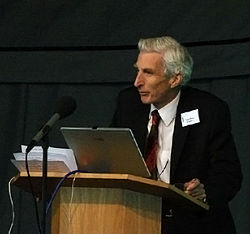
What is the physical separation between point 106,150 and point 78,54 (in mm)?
2061

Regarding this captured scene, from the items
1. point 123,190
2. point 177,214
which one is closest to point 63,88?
point 177,214

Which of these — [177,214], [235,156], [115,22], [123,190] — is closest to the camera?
[123,190]

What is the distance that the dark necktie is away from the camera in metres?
3.23

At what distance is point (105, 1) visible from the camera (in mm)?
4754

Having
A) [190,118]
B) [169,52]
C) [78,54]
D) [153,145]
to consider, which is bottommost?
[153,145]

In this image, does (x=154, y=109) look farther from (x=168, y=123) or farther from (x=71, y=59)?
(x=71, y=59)

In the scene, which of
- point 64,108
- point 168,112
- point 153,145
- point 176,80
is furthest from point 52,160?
point 176,80

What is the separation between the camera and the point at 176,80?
3.49 metres

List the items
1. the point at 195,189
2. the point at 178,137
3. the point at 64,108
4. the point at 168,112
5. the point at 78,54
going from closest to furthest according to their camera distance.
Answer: the point at 64,108 < the point at 195,189 < the point at 178,137 < the point at 168,112 < the point at 78,54

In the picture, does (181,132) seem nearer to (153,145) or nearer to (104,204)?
(153,145)

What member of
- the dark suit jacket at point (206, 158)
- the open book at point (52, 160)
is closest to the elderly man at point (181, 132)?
the dark suit jacket at point (206, 158)

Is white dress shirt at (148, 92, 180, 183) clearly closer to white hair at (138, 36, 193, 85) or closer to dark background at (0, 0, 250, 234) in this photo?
white hair at (138, 36, 193, 85)

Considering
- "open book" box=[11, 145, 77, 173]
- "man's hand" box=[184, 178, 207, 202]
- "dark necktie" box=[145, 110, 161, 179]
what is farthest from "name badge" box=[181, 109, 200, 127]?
"open book" box=[11, 145, 77, 173]

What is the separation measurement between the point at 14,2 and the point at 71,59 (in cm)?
52
